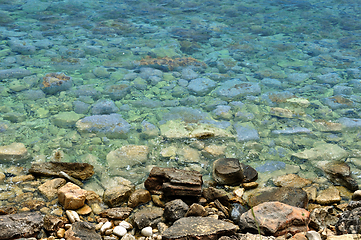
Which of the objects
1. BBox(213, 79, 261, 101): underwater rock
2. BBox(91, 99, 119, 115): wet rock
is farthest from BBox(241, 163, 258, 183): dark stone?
BBox(91, 99, 119, 115): wet rock

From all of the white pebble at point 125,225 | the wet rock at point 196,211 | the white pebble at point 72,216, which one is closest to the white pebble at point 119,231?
the white pebble at point 125,225

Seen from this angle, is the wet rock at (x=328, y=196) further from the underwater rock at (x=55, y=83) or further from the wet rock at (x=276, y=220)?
the underwater rock at (x=55, y=83)

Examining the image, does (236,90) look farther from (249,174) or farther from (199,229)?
(199,229)

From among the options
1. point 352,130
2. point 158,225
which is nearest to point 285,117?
point 352,130

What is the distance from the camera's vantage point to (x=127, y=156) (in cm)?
293

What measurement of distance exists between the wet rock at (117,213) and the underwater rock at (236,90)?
2.18m

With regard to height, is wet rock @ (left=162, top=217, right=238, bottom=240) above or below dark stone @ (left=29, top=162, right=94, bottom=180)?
above

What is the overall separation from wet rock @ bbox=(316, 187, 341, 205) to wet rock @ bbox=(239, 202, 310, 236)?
1.25 feet

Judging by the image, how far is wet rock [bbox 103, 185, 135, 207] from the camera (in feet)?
7.77

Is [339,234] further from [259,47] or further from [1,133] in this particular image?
[259,47]

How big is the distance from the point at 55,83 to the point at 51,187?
204cm

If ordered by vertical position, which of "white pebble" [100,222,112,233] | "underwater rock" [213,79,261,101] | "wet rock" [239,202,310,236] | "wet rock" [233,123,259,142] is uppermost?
"wet rock" [239,202,310,236]

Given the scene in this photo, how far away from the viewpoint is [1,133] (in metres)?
3.13

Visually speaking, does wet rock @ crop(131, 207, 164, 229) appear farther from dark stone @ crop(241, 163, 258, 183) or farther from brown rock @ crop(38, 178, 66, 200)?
dark stone @ crop(241, 163, 258, 183)
